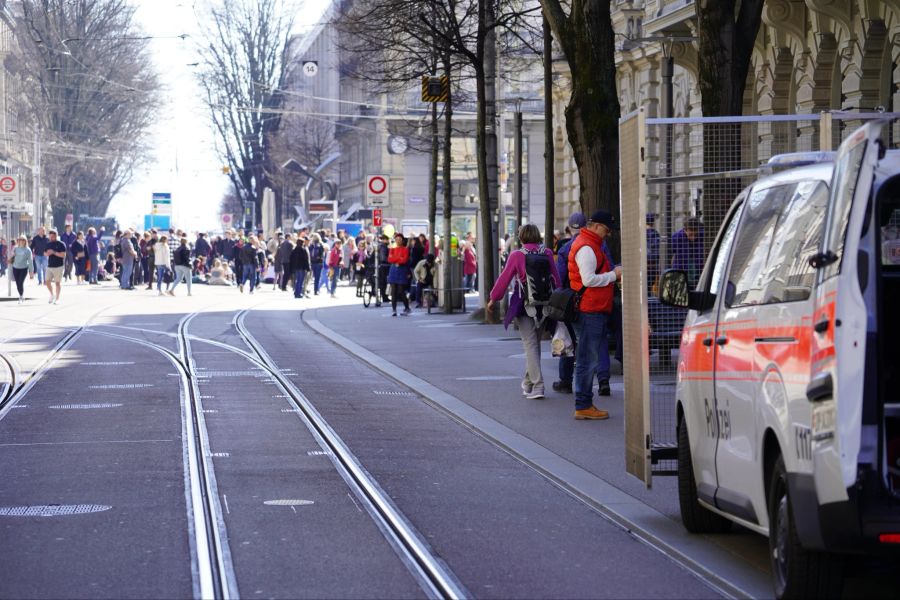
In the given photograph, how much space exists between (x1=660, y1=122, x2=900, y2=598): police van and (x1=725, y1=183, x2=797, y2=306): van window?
1 cm

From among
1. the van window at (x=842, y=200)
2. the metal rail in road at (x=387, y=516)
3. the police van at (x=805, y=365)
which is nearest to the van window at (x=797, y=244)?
the police van at (x=805, y=365)

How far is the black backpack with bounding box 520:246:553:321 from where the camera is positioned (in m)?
16.4

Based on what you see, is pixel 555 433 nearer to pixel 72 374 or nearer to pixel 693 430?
pixel 693 430

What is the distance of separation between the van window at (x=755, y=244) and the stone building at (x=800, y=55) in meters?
12.0

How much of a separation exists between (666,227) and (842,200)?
18.8 feet

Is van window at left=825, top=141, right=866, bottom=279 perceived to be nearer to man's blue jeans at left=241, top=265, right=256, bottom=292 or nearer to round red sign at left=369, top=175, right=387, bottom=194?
round red sign at left=369, top=175, right=387, bottom=194

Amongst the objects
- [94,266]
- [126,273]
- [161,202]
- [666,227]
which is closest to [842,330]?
[666,227]

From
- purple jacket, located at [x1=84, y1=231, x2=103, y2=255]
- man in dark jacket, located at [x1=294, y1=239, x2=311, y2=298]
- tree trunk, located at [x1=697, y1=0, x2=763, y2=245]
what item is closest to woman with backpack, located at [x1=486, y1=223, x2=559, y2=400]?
tree trunk, located at [x1=697, y1=0, x2=763, y2=245]

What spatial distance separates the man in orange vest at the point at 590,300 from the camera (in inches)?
582

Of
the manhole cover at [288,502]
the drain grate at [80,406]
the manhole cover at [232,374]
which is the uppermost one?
the manhole cover at [288,502]

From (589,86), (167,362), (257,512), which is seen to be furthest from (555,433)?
(167,362)

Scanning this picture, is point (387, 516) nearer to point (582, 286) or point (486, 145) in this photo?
point (582, 286)

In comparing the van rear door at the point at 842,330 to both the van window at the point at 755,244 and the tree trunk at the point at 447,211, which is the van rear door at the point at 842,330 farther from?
the tree trunk at the point at 447,211

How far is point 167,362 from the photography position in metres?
22.0
